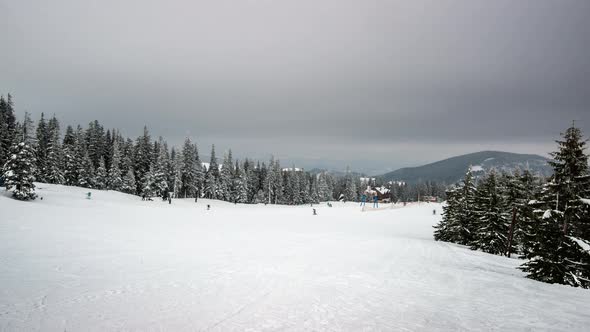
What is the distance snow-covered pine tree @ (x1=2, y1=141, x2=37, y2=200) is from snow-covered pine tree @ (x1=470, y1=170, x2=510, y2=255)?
46875 millimetres

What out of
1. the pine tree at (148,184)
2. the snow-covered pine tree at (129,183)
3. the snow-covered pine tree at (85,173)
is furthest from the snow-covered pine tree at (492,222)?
the snow-covered pine tree at (85,173)

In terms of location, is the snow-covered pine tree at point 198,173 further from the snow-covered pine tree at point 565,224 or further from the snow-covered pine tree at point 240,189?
the snow-covered pine tree at point 565,224

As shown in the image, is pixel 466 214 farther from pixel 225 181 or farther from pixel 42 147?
pixel 42 147

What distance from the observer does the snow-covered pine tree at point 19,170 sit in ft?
105

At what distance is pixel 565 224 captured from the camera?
13.8m

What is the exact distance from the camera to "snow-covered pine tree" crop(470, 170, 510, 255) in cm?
2545

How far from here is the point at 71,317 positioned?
521 centimetres

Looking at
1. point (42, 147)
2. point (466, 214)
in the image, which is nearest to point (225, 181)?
point (42, 147)

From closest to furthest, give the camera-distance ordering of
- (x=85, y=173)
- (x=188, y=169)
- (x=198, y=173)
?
1. (x=85, y=173)
2. (x=188, y=169)
3. (x=198, y=173)

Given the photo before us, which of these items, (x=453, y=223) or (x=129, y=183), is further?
(x=129, y=183)

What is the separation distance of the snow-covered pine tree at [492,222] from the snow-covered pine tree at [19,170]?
154 feet

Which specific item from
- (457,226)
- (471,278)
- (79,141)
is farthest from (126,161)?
(471,278)

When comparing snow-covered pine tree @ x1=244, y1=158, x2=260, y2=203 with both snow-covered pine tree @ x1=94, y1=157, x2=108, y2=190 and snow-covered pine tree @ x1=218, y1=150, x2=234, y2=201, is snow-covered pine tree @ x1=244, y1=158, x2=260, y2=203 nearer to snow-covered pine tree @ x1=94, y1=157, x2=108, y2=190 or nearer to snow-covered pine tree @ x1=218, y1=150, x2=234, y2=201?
snow-covered pine tree @ x1=218, y1=150, x2=234, y2=201

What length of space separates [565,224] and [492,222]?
13041 mm
